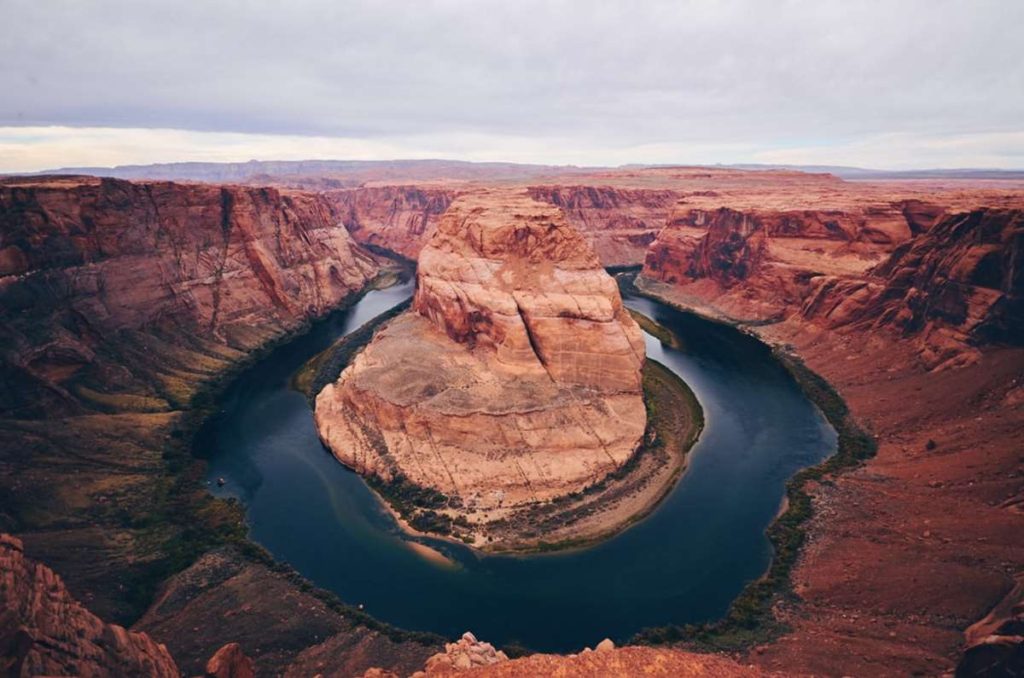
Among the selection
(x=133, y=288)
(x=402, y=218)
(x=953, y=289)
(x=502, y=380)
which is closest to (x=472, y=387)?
(x=502, y=380)

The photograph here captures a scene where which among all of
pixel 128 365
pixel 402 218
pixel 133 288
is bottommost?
pixel 128 365

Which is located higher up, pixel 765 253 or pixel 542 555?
pixel 765 253

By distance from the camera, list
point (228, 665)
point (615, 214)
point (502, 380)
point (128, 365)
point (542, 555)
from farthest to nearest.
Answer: point (615, 214)
point (128, 365)
point (502, 380)
point (542, 555)
point (228, 665)

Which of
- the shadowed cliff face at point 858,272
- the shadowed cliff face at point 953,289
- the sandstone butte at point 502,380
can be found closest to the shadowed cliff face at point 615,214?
the shadowed cliff face at point 858,272

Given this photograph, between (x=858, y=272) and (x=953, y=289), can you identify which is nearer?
(x=953, y=289)

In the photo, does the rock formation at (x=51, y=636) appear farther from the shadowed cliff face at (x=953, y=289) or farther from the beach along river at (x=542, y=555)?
the shadowed cliff face at (x=953, y=289)

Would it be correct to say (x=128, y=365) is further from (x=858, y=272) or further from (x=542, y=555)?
(x=858, y=272)

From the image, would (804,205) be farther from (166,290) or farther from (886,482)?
(166,290)

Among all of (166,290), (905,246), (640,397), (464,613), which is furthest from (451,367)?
(905,246)
